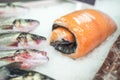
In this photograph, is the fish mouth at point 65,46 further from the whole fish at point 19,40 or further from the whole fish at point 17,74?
the whole fish at point 17,74

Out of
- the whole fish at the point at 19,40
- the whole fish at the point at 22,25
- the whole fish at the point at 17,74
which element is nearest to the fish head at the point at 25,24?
the whole fish at the point at 22,25

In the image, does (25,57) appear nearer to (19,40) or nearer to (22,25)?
(19,40)

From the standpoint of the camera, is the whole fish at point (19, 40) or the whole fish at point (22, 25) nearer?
the whole fish at point (19, 40)

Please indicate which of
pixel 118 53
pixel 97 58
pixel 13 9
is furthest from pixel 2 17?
pixel 118 53

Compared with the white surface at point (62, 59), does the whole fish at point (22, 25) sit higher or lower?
higher

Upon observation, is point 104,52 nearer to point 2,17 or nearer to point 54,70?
point 54,70

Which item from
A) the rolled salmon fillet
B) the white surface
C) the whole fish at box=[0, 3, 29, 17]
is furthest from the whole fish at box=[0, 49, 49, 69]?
the whole fish at box=[0, 3, 29, 17]

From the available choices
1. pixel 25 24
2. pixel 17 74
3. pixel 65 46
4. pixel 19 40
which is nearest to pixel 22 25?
pixel 25 24
